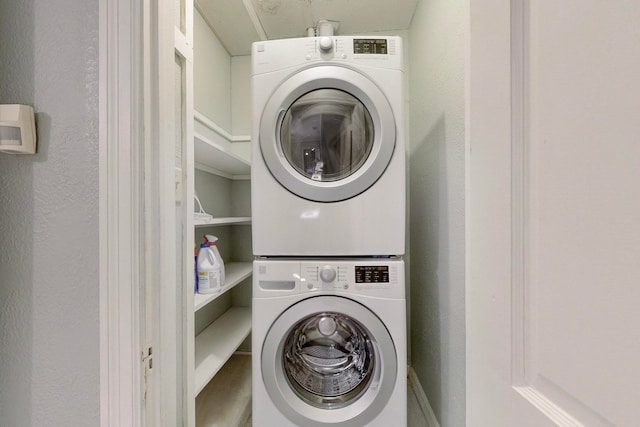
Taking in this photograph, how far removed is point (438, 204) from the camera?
4.63ft

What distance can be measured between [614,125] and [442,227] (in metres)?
1.12

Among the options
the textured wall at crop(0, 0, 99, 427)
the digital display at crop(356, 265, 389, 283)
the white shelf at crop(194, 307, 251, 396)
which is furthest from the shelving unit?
the digital display at crop(356, 265, 389, 283)

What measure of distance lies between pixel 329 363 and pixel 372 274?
48cm

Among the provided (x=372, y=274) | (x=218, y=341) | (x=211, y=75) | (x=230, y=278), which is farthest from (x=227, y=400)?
(x=211, y=75)

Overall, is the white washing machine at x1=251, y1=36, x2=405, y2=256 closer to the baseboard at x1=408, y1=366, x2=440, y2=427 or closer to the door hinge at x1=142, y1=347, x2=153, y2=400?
the door hinge at x1=142, y1=347, x2=153, y2=400

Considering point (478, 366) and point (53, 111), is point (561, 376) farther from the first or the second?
point (53, 111)

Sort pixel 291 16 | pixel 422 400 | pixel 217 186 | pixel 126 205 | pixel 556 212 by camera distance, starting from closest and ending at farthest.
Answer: pixel 556 212
pixel 126 205
pixel 422 400
pixel 291 16
pixel 217 186

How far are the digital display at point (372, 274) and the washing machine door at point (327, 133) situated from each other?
0.99 ft

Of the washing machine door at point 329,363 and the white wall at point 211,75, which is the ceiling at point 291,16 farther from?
the washing machine door at point 329,363

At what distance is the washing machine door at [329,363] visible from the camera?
1150 mm

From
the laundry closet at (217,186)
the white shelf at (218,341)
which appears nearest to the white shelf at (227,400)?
the laundry closet at (217,186)

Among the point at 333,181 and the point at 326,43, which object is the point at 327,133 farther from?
the point at 326,43

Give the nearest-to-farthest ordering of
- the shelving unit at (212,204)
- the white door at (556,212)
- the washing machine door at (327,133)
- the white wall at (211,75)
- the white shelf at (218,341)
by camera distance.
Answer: the white door at (556,212), the shelving unit at (212,204), the washing machine door at (327,133), the white shelf at (218,341), the white wall at (211,75)

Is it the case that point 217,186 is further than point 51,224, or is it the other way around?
point 217,186
